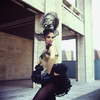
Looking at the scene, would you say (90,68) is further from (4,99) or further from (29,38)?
(4,99)

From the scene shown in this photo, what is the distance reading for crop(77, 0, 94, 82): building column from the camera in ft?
55.2

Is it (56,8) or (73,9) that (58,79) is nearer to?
(56,8)

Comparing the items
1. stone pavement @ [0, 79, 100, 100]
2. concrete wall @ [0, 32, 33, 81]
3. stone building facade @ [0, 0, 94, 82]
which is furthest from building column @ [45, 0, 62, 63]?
concrete wall @ [0, 32, 33, 81]

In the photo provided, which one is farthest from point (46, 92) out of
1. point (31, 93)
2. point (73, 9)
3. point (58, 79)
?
point (73, 9)

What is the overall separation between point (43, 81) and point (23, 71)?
59.3 feet

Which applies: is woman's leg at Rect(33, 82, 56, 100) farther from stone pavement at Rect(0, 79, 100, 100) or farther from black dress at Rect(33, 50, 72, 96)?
stone pavement at Rect(0, 79, 100, 100)

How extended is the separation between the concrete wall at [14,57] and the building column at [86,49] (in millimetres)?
7280

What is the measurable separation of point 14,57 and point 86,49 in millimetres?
8609

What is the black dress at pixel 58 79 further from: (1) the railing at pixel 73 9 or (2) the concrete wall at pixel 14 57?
(2) the concrete wall at pixel 14 57

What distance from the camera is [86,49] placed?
17047 millimetres

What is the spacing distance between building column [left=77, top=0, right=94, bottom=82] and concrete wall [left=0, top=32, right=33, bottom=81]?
287 inches

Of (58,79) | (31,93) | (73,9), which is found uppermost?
(73,9)

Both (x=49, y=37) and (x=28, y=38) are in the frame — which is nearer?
(x=49, y=37)

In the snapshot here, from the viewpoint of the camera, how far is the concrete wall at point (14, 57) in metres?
17.3
